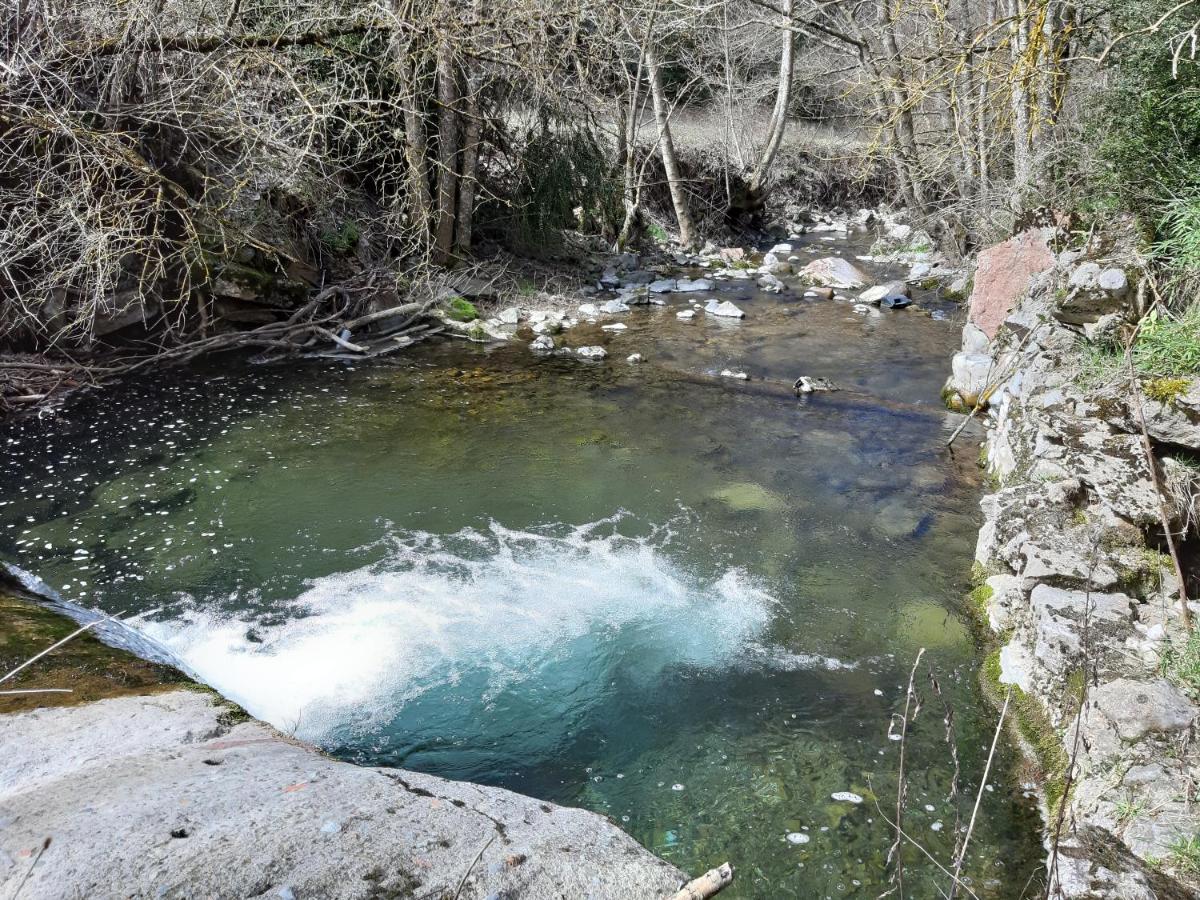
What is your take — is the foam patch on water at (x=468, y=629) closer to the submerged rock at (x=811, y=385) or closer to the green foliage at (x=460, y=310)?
the submerged rock at (x=811, y=385)

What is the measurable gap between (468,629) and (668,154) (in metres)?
12.0

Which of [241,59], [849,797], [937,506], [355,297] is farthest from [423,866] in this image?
[355,297]

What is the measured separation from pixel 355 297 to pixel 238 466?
4096mm

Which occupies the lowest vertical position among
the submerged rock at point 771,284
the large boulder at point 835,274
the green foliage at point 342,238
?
the submerged rock at point 771,284

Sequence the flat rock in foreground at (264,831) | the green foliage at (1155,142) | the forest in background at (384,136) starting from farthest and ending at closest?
the forest in background at (384,136) < the green foliage at (1155,142) < the flat rock in foreground at (264,831)

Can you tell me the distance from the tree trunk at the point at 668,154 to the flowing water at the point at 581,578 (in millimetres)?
7099

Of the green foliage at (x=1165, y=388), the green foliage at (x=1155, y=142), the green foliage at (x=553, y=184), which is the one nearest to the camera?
the green foliage at (x=1165, y=388)

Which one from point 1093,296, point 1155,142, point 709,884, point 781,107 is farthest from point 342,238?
point 709,884

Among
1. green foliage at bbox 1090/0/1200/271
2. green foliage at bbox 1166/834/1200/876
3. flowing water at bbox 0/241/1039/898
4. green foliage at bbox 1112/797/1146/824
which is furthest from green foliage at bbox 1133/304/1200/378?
green foliage at bbox 1166/834/1200/876

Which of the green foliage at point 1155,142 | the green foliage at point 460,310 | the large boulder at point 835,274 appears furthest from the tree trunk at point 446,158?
the green foliage at point 1155,142

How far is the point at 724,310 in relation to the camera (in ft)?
37.1

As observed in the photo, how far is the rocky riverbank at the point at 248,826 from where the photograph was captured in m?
1.91

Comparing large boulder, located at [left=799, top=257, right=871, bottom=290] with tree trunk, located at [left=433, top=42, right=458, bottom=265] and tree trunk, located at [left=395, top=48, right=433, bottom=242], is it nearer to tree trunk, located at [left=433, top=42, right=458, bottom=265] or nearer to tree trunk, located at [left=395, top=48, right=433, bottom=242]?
tree trunk, located at [left=433, top=42, right=458, bottom=265]

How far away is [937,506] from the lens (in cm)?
593
